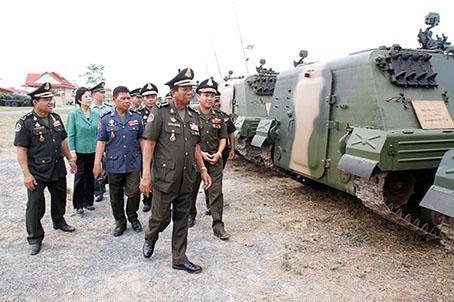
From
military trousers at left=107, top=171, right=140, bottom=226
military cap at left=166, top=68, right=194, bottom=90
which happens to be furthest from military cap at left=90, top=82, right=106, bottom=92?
military cap at left=166, top=68, right=194, bottom=90

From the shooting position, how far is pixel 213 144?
5039 mm

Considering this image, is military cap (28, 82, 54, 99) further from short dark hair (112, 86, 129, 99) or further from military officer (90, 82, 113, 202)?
military officer (90, 82, 113, 202)

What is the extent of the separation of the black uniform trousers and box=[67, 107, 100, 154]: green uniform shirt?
103 millimetres

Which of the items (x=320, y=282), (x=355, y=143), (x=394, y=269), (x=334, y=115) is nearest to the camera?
(x=320, y=282)

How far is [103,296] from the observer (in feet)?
11.3

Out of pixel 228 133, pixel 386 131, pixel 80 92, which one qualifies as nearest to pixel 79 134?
pixel 80 92

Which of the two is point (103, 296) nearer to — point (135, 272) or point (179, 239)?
point (135, 272)

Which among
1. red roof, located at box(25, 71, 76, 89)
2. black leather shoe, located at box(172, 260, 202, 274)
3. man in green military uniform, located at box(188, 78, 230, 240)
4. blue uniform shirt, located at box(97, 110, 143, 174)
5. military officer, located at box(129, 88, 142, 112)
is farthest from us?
red roof, located at box(25, 71, 76, 89)

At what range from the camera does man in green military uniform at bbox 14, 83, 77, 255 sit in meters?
4.27

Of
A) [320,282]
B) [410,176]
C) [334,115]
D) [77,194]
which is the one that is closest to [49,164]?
[77,194]

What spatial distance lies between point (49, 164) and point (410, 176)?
12.3 ft

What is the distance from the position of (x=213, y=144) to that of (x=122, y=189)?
1160 mm

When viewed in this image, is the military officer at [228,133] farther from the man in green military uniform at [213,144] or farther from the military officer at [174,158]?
the military officer at [174,158]

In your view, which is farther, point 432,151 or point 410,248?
point 410,248
